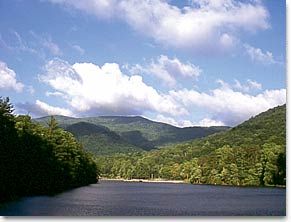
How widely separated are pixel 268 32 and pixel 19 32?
4.41 m

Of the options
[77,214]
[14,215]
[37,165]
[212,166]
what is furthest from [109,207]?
→ [212,166]

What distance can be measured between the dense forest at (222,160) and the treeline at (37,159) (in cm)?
97

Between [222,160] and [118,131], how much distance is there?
842 centimetres

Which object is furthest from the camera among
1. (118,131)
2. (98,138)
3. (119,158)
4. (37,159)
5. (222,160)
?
(222,160)

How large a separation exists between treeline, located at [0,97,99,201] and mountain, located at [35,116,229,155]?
0.54m

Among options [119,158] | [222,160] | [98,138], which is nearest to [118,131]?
[98,138]

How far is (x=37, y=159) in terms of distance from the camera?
15.1 meters

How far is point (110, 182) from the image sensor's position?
20.5 m

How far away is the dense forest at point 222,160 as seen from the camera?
1375 cm

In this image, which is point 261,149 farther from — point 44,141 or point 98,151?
point 44,141

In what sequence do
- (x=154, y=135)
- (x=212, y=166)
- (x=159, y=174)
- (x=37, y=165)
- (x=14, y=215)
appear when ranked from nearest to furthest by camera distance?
(x=14, y=215) < (x=37, y=165) < (x=154, y=135) < (x=212, y=166) < (x=159, y=174)

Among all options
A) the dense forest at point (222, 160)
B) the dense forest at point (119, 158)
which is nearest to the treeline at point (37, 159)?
the dense forest at point (119, 158)

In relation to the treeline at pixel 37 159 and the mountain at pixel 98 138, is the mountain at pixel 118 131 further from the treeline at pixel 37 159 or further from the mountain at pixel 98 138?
the treeline at pixel 37 159

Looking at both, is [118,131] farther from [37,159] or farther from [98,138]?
[37,159]
